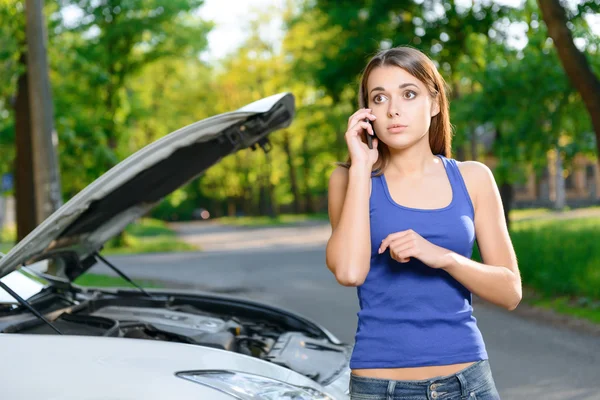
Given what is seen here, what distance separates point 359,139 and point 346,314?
735 centimetres

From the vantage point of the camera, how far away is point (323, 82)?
814 inches

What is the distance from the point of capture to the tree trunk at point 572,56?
987 cm

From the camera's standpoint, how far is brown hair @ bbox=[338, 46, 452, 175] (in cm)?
214

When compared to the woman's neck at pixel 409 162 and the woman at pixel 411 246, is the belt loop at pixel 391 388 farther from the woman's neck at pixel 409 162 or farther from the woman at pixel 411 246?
the woman's neck at pixel 409 162

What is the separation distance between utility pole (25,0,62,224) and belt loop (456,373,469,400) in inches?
327

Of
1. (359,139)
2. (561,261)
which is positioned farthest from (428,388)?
(561,261)

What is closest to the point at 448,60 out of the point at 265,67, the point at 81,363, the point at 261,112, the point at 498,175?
the point at 498,175

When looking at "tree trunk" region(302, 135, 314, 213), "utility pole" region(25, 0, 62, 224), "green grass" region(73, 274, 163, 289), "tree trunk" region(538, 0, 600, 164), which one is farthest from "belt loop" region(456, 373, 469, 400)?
"tree trunk" region(302, 135, 314, 213)

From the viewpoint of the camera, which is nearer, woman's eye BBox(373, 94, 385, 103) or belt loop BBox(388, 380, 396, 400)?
belt loop BBox(388, 380, 396, 400)

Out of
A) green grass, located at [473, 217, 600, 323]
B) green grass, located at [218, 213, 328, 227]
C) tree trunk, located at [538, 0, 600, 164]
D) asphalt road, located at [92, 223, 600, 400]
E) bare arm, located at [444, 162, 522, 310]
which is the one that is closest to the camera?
bare arm, located at [444, 162, 522, 310]

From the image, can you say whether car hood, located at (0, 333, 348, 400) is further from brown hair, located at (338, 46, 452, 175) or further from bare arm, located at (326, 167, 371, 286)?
brown hair, located at (338, 46, 452, 175)

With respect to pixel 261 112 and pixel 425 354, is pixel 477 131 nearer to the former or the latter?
pixel 261 112

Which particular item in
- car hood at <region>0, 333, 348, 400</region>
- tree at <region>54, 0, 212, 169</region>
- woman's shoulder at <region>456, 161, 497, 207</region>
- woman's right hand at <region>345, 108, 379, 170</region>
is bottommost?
car hood at <region>0, 333, 348, 400</region>

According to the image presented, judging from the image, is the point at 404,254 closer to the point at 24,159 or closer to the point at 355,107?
the point at 24,159
